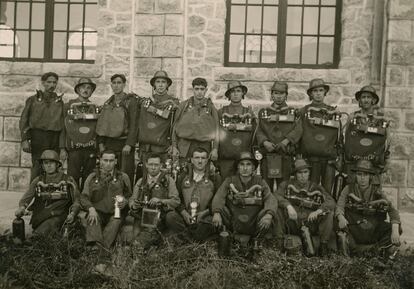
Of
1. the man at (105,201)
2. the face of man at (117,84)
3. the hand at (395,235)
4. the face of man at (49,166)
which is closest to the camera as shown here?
the hand at (395,235)

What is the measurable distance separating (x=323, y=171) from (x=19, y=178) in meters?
4.76

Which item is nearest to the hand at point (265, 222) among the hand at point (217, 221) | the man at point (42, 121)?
the hand at point (217, 221)

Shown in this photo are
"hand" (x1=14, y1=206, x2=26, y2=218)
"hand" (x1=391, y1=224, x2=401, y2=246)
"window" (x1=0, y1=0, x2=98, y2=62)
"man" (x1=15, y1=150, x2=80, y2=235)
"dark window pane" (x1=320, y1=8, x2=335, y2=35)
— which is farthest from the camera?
"window" (x1=0, y1=0, x2=98, y2=62)

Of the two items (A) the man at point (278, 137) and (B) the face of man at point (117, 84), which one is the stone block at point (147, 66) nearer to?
(B) the face of man at point (117, 84)

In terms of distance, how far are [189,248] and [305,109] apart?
7.92 feet

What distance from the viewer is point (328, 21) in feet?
28.8

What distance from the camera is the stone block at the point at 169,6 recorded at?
8500 millimetres

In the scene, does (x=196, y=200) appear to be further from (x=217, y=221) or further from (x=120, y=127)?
(x=120, y=127)

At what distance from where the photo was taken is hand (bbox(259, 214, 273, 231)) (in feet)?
19.1

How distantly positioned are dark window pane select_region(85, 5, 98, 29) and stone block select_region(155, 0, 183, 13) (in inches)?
46.7

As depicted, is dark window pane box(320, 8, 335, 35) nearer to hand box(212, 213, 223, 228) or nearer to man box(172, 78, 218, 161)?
man box(172, 78, 218, 161)

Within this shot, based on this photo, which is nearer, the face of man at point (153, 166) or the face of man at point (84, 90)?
the face of man at point (153, 166)

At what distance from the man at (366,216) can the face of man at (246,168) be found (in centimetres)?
102

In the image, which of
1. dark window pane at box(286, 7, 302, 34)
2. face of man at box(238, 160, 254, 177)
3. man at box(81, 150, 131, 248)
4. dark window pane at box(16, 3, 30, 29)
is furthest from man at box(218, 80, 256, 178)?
dark window pane at box(16, 3, 30, 29)
